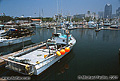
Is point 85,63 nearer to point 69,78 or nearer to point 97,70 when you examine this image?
point 97,70

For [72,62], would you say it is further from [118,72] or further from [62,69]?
[118,72]

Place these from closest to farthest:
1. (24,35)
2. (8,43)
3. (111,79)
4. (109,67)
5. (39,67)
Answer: (39,67) → (111,79) → (109,67) → (8,43) → (24,35)

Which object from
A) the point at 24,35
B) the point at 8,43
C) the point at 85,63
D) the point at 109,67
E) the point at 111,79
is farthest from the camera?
the point at 24,35

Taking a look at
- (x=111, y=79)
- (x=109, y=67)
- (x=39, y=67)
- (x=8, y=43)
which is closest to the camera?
(x=39, y=67)

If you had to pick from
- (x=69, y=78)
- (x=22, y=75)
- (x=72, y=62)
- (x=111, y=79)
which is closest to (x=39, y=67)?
(x=22, y=75)

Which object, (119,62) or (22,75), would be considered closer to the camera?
(22,75)

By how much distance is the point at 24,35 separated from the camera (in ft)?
113

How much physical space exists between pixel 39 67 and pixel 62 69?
14.6 feet

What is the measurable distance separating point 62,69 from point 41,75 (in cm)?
354

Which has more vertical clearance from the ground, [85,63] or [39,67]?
[39,67]

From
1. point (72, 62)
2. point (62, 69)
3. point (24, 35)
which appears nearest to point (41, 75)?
point (62, 69)

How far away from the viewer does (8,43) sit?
94.0ft

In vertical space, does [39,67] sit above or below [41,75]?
above

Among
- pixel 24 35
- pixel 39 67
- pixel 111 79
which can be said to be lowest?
pixel 111 79
